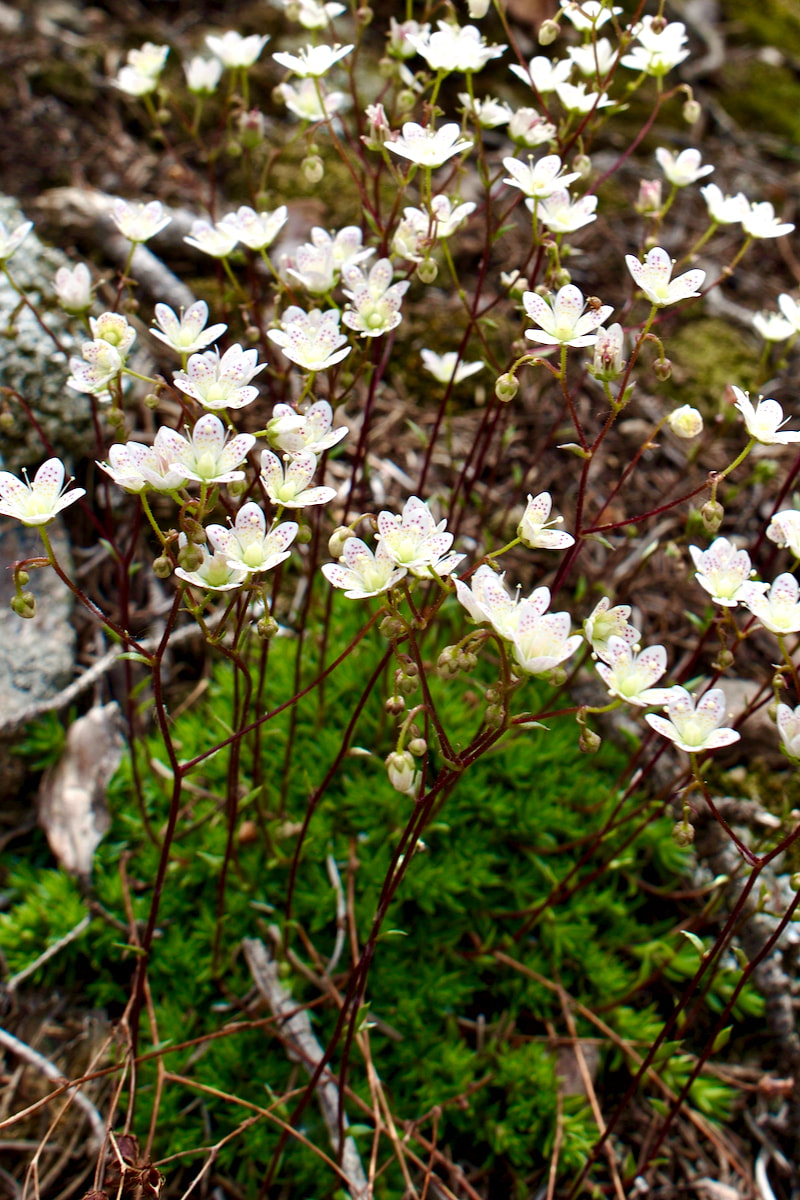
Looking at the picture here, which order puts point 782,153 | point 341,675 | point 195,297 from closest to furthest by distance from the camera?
point 341,675, point 195,297, point 782,153

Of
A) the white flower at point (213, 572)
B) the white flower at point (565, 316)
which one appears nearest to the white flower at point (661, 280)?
the white flower at point (565, 316)

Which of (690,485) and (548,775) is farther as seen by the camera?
(690,485)

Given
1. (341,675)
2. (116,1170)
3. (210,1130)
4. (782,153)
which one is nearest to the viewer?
(116,1170)

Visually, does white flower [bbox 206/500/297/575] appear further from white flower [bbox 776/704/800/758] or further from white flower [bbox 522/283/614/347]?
white flower [bbox 776/704/800/758]

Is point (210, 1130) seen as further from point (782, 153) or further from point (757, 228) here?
point (782, 153)

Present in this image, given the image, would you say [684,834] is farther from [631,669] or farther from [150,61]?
[150,61]

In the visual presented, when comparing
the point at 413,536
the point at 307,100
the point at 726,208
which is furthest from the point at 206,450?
the point at 726,208

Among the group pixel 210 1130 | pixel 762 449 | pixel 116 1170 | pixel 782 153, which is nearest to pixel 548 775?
pixel 210 1130
